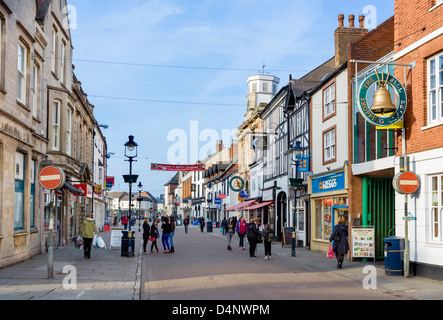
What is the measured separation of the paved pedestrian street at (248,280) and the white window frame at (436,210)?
242 cm

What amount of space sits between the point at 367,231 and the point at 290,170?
11.4 m

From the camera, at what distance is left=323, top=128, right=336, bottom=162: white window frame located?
23469 mm

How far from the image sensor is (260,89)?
47156 millimetres

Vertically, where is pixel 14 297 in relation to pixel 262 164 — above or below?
below

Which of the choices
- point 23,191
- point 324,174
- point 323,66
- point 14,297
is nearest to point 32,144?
point 23,191

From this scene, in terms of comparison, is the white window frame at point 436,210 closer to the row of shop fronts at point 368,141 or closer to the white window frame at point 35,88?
the row of shop fronts at point 368,141

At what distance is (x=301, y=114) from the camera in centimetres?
2848

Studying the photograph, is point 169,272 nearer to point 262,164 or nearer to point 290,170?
point 290,170

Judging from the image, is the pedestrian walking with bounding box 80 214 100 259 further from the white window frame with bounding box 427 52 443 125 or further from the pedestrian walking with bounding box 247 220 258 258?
the white window frame with bounding box 427 52 443 125

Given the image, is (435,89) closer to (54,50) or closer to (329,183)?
(329,183)

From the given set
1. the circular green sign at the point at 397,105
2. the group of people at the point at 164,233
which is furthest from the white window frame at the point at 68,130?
the circular green sign at the point at 397,105

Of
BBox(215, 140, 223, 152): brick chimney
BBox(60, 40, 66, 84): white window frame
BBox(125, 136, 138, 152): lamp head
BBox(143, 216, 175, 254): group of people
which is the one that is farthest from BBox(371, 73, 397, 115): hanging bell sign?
BBox(215, 140, 223, 152): brick chimney

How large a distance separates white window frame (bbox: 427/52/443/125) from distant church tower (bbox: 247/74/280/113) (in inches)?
1247

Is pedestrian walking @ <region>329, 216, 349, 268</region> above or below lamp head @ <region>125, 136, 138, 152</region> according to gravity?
below
